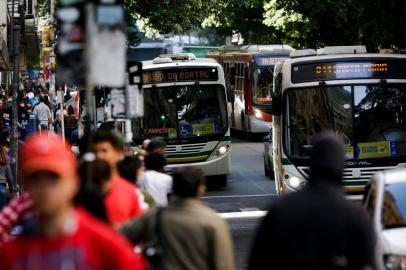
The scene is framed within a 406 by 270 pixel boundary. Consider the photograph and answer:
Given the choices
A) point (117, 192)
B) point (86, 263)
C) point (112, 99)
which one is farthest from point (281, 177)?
point (86, 263)

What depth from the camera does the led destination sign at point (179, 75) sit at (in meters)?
22.9

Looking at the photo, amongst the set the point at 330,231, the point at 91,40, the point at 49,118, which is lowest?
the point at 49,118

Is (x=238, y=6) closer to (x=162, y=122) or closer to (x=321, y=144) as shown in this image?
(x=162, y=122)

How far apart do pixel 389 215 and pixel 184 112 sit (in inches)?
532

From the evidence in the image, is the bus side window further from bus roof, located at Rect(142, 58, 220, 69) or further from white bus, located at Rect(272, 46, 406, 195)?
bus roof, located at Rect(142, 58, 220, 69)

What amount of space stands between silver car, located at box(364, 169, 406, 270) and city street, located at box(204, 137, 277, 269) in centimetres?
339

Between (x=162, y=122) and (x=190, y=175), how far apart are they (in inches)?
623

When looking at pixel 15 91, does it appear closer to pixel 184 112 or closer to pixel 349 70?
pixel 184 112

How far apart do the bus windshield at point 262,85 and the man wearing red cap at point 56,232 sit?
1330 inches

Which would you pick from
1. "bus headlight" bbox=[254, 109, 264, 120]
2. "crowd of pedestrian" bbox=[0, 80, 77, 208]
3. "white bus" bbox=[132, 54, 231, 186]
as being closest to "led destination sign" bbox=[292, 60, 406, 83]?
"crowd of pedestrian" bbox=[0, 80, 77, 208]

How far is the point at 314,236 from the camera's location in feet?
17.9

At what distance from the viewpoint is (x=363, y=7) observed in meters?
23.7

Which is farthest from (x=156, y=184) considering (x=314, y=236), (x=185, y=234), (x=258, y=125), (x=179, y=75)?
(x=258, y=125)

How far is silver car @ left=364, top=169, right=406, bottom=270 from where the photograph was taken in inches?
344
